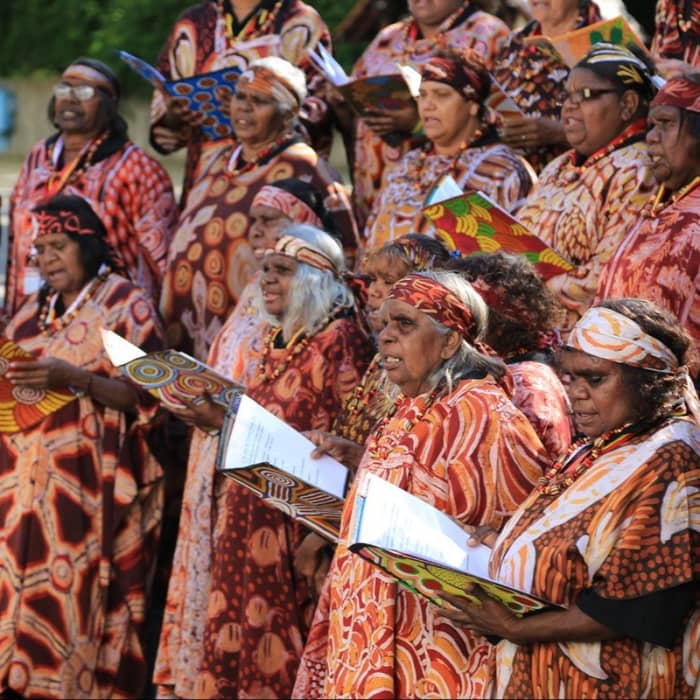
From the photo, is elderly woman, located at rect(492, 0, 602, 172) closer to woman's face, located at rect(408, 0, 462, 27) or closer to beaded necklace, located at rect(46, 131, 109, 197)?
woman's face, located at rect(408, 0, 462, 27)

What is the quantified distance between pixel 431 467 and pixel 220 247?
2.78 meters

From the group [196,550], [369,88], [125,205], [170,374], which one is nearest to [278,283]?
[170,374]

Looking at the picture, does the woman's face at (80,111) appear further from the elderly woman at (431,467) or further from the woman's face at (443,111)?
the elderly woman at (431,467)

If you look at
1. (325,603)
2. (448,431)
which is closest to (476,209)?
(448,431)

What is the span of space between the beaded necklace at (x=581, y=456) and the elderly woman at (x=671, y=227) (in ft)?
2.84

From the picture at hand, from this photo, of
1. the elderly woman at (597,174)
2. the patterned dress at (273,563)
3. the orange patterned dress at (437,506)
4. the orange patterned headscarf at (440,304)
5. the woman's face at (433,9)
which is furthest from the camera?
the woman's face at (433,9)

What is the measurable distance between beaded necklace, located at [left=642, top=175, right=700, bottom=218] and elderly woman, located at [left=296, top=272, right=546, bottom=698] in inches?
30.0

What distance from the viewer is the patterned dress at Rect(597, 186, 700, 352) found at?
470 cm

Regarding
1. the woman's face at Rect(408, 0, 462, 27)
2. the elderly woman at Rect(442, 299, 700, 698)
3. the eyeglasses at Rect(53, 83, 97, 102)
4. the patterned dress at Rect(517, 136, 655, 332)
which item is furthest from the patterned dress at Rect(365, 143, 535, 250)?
the elderly woman at Rect(442, 299, 700, 698)

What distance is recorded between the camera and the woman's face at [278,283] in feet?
19.0

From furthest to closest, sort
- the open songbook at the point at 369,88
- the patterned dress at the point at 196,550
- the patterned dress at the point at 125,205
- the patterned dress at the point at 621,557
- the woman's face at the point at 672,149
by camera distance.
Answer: the patterned dress at the point at 125,205, the open songbook at the point at 369,88, the patterned dress at the point at 196,550, the woman's face at the point at 672,149, the patterned dress at the point at 621,557

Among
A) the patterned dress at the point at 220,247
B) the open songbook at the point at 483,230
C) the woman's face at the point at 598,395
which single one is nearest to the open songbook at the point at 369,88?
the patterned dress at the point at 220,247

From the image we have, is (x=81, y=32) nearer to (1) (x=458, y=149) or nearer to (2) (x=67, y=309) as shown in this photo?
(2) (x=67, y=309)

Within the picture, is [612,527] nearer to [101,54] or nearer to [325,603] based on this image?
[325,603]
